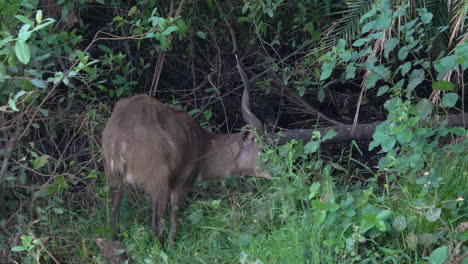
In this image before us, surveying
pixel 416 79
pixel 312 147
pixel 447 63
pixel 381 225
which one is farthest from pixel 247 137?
pixel 381 225

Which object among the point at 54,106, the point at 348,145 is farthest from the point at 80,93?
the point at 348,145

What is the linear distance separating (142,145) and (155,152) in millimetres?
107

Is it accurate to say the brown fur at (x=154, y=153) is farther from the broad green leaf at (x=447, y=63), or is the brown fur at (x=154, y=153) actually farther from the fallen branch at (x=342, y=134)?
the broad green leaf at (x=447, y=63)

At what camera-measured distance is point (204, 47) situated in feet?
23.6

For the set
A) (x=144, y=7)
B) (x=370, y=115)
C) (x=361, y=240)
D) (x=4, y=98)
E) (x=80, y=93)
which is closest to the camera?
(x=361, y=240)

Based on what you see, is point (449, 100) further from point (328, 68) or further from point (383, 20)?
point (328, 68)

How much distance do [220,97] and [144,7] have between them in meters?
1.04

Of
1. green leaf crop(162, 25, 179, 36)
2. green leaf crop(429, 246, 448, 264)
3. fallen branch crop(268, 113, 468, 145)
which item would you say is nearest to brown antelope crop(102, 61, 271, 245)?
fallen branch crop(268, 113, 468, 145)

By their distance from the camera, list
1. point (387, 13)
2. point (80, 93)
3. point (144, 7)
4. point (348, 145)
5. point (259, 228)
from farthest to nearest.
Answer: point (348, 145), point (144, 7), point (80, 93), point (259, 228), point (387, 13)

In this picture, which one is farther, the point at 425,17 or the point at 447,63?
the point at 425,17

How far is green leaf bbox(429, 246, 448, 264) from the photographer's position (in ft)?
11.9

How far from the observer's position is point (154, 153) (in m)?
5.11

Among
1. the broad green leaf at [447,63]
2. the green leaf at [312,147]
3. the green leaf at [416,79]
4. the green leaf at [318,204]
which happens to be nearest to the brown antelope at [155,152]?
the green leaf at [312,147]

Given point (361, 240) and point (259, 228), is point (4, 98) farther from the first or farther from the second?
point (361, 240)
